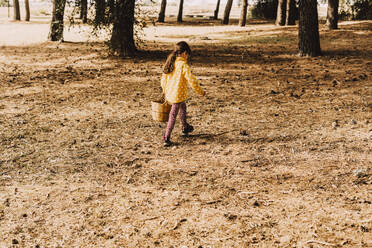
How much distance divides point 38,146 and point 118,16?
27.6 ft

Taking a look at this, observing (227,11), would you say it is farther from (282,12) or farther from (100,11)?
(100,11)

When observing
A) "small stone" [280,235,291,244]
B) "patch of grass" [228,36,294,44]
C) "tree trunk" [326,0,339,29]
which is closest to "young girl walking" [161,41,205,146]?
"small stone" [280,235,291,244]

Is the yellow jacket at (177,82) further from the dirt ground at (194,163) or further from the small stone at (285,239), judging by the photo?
the small stone at (285,239)

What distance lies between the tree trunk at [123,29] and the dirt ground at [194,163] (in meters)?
3.05

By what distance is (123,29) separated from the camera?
46.9 ft

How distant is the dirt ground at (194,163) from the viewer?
13.3 ft

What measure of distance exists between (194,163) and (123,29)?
9718mm

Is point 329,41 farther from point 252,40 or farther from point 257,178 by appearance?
point 257,178

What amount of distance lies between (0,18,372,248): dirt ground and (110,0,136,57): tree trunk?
3048mm

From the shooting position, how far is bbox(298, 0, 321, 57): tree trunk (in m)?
12.7

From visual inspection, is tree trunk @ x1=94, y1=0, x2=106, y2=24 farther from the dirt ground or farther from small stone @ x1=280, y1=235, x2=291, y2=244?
small stone @ x1=280, y1=235, x2=291, y2=244

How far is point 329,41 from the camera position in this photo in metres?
16.6

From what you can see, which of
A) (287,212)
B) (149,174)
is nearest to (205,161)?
(149,174)

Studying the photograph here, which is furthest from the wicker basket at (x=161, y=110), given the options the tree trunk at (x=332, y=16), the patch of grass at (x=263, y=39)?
the tree trunk at (x=332, y=16)
